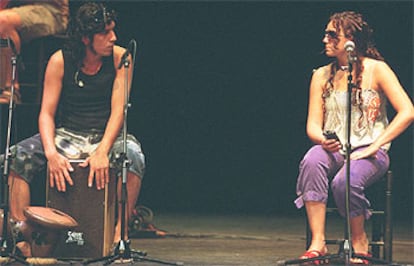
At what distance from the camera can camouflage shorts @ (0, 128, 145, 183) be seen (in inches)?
207

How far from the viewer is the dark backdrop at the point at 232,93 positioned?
7645mm

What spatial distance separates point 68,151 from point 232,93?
113 inches

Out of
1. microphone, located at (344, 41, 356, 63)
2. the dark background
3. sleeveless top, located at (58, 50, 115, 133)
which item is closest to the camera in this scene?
microphone, located at (344, 41, 356, 63)

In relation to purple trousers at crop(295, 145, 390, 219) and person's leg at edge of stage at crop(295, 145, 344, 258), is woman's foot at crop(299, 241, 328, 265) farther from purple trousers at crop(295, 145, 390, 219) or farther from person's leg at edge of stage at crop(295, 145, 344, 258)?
purple trousers at crop(295, 145, 390, 219)

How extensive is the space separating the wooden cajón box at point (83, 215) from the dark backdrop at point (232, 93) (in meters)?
2.46

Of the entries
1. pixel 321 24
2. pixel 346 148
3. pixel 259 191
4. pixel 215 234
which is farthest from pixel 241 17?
pixel 346 148

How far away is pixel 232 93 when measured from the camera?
8.00 m

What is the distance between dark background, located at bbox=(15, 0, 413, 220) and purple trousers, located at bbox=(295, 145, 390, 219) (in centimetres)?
250

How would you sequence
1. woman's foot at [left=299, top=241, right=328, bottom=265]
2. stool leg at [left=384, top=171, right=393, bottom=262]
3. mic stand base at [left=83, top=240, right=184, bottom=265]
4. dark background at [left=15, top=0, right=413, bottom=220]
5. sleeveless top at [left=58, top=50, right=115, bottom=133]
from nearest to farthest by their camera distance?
mic stand base at [left=83, top=240, right=184, bottom=265], woman's foot at [left=299, top=241, right=328, bottom=265], stool leg at [left=384, top=171, right=393, bottom=262], sleeveless top at [left=58, top=50, right=115, bottom=133], dark background at [left=15, top=0, right=413, bottom=220]

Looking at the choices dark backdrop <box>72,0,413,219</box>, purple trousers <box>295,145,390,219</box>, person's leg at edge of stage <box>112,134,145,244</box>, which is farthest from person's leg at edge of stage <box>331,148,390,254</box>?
dark backdrop <box>72,0,413,219</box>

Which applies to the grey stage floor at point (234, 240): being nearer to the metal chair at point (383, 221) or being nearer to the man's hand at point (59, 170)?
the metal chair at point (383, 221)

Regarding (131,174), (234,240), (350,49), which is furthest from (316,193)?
(234,240)

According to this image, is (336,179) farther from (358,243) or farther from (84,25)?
(84,25)

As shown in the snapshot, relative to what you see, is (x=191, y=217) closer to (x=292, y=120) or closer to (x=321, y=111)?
(x=292, y=120)
